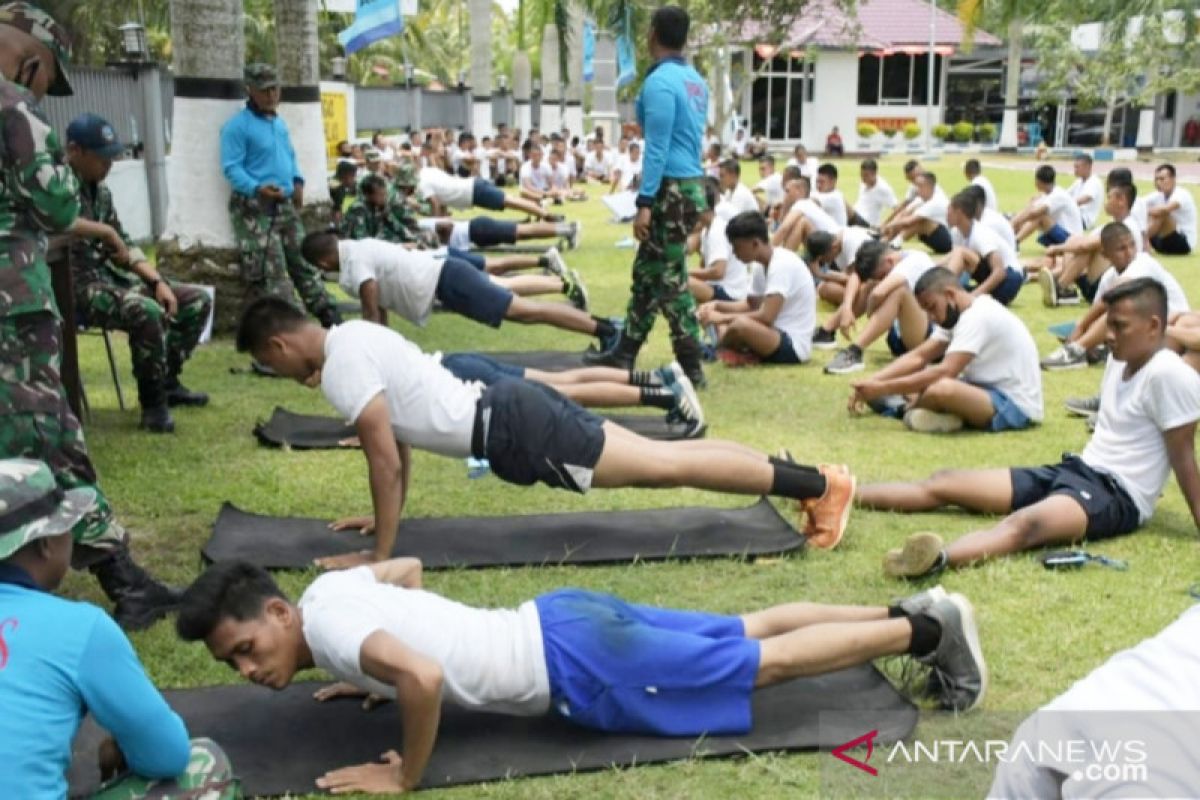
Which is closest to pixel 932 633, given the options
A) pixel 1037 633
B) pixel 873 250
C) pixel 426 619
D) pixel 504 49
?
pixel 1037 633

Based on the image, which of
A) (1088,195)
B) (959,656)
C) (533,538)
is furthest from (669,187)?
(1088,195)

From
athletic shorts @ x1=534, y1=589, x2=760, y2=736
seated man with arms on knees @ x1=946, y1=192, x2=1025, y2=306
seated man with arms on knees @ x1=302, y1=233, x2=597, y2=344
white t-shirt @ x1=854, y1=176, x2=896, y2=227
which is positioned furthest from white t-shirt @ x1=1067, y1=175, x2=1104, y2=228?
athletic shorts @ x1=534, y1=589, x2=760, y2=736

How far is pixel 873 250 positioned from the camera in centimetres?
878

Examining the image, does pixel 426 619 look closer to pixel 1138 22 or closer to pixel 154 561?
pixel 154 561

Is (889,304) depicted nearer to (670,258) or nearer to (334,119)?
(670,258)

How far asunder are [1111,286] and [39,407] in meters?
6.05

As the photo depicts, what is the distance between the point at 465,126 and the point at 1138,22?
18.5 metres

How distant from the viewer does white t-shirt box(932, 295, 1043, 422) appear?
21.5ft

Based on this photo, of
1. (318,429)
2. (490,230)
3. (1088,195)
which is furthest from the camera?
(1088,195)

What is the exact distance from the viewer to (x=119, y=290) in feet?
21.8

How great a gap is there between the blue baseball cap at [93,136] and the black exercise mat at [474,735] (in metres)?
3.44

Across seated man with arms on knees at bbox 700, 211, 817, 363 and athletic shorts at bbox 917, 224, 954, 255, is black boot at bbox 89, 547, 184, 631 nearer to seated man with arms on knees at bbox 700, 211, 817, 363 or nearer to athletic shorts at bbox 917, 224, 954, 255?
seated man with arms on knees at bbox 700, 211, 817, 363

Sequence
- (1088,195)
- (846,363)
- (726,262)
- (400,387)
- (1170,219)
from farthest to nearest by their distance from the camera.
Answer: (1088,195), (1170,219), (726,262), (846,363), (400,387)

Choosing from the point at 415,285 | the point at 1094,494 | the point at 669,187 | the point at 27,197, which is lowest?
the point at 1094,494
